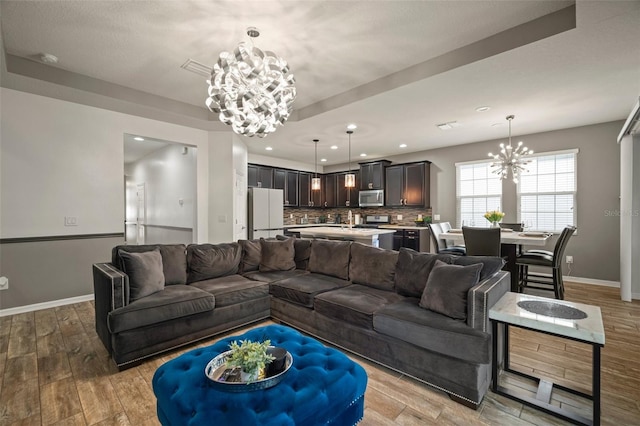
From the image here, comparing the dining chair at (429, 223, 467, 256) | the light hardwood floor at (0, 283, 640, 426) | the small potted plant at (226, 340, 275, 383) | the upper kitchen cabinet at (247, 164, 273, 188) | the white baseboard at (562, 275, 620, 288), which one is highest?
the upper kitchen cabinet at (247, 164, 273, 188)

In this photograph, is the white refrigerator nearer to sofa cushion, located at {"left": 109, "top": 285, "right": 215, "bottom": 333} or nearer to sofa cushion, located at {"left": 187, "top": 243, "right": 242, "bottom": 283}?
sofa cushion, located at {"left": 187, "top": 243, "right": 242, "bottom": 283}

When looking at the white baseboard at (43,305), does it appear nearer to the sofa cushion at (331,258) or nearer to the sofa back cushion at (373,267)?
the sofa cushion at (331,258)

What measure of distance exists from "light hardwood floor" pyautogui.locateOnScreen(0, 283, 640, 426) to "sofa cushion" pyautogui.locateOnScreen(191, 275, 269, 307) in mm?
369

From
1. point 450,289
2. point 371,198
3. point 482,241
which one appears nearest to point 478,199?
point 371,198

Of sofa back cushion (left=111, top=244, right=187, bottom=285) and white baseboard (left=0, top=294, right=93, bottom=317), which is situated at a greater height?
sofa back cushion (left=111, top=244, right=187, bottom=285)

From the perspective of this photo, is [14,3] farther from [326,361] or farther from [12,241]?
[326,361]

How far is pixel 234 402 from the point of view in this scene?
4.00ft

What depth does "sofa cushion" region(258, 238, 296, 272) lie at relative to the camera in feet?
12.3

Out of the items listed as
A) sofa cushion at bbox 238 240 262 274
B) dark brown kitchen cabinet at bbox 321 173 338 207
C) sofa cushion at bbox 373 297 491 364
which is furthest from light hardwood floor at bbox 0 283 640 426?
dark brown kitchen cabinet at bbox 321 173 338 207

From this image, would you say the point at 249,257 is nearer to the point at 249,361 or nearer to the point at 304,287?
the point at 304,287

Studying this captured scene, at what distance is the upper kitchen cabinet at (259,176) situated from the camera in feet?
23.0

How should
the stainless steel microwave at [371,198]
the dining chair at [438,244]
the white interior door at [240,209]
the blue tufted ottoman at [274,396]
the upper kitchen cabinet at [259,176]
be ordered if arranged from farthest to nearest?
1. the stainless steel microwave at [371,198]
2. the upper kitchen cabinet at [259,176]
3. the white interior door at [240,209]
4. the dining chair at [438,244]
5. the blue tufted ottoman at [274,396]

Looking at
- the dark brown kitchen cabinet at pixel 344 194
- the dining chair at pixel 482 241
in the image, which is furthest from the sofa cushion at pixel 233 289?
the dark brown kitchen cabinet at pixel 344 194

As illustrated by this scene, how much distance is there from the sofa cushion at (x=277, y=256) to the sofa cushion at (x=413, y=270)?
1550mm
